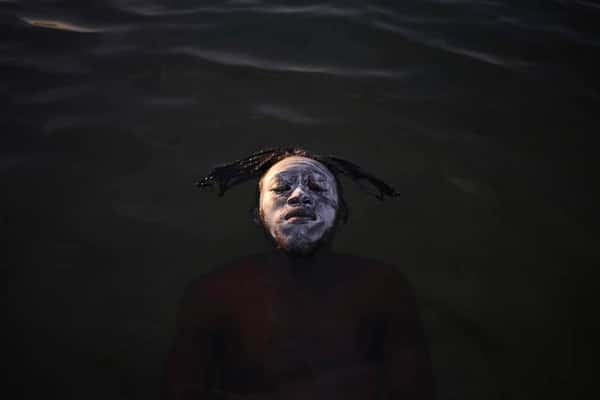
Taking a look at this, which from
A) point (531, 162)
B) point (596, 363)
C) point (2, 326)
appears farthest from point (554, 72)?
point (2, 326)

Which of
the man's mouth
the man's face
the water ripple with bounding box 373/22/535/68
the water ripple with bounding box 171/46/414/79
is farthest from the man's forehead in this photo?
the water ripple with bounding box 373/22/535/68

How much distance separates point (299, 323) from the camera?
10.1 ft

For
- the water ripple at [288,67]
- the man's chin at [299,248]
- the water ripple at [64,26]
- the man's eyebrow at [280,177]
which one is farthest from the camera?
the water ripple at [64,26]

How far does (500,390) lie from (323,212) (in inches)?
68.6

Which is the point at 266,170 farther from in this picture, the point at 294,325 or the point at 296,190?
the point at 294,325

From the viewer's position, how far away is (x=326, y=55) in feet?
20.2

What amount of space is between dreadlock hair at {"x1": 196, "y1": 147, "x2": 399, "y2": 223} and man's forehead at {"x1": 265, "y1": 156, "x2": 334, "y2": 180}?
0.76ft

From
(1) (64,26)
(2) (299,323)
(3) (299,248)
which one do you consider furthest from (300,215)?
(1) (64,26)

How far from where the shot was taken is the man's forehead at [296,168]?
377 cm

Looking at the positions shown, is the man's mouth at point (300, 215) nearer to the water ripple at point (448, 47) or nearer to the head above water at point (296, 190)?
the head above water at point (296, 190)

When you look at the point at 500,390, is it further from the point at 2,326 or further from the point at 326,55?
the point at 326,55

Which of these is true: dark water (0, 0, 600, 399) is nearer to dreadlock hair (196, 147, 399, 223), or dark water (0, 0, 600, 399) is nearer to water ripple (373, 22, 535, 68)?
water ripple (373, 22, 535, 68)

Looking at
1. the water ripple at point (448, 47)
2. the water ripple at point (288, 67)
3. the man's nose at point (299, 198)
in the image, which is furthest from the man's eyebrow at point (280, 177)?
the water ripple at point (448, 47)

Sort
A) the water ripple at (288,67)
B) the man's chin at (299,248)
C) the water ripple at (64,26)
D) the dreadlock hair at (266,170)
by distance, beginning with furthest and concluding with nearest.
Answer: the water ripple at (64,26) < the water ripple at (288,67) < the dreadlock hair at (266,170) < the man's chin at (299,248)
